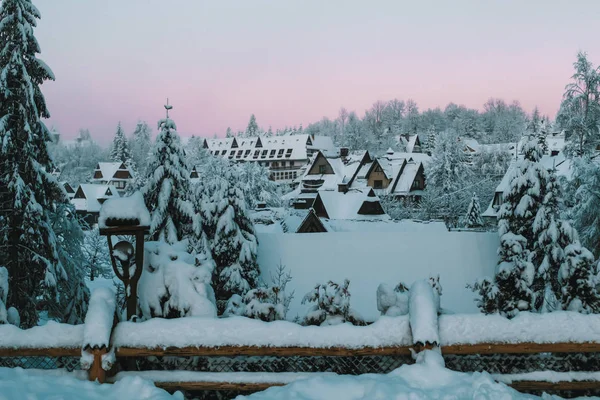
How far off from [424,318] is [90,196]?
59163mm

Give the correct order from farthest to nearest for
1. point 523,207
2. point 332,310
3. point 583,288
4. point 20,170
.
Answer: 1. point 523,207
2. point 20,170
3. point 583,288
4. point 332,310

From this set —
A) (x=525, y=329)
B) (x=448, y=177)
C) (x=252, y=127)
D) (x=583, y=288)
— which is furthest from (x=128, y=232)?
(x=252, y=127)

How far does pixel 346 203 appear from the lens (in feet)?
116

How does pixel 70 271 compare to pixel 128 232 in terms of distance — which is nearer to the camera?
pixel 128 232

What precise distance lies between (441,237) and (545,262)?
3975mm

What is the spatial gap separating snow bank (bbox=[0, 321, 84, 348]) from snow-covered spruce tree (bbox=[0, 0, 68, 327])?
336 inches

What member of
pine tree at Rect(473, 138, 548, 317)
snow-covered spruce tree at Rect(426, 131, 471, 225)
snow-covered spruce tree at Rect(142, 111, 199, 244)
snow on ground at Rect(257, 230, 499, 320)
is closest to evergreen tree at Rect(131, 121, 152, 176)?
snow-covered spruce tree at Rect(426, 131, 471, 225)

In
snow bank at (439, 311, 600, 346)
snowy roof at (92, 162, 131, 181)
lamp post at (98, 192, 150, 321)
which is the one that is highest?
lamp post at (98, 192, 150, 321)

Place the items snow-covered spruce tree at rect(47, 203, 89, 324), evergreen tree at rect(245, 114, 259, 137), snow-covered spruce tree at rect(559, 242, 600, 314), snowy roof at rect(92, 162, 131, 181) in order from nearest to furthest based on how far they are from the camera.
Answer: snow-covered spruce tree at rect(559, 242, 600, 314) → snow-covered spruce tree at rect(47, 203, 89, 324) → snowy roof at rect(92, 162, 131, 181) → evergreen tree at rect(245, 114, 259, 137)

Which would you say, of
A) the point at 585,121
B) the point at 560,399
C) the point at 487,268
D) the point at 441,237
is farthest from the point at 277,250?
the point at 585,121

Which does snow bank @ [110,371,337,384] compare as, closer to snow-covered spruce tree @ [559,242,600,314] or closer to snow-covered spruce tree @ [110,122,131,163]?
snow-covered spruce tree @ [559,242,600,314]

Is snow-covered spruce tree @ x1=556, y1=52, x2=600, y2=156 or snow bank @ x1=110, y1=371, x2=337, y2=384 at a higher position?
snow-covered spruce tree @ x1=556, y1=52, x2=600, y2=156

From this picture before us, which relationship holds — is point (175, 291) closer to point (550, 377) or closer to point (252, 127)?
point (550, 377)

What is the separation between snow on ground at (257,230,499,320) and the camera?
15.4 meters
